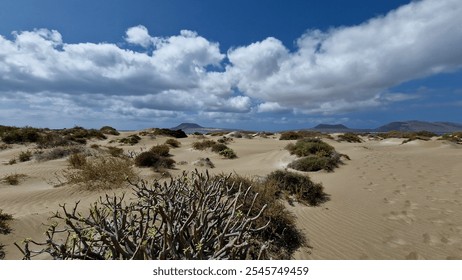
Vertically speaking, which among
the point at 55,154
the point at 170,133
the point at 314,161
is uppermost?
the point at 170,133

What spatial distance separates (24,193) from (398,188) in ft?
39.2

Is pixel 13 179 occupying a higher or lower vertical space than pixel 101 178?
lower

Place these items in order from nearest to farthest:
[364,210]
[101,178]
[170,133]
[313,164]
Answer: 1. [364,210]
2. [101,178]
3. [313,164]
4. [170,133]

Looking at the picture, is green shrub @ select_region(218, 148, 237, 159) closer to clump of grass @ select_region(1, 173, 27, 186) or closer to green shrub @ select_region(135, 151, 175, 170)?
green shrub @ select_region(135, 151, 175, 170)

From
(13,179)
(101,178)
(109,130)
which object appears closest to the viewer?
(101,178)

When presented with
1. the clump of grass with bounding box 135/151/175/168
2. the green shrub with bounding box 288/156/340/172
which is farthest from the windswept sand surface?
the clump of grass with bounding box 135/151/175/168

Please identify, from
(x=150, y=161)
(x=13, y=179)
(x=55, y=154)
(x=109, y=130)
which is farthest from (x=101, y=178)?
(x=109, y=130)

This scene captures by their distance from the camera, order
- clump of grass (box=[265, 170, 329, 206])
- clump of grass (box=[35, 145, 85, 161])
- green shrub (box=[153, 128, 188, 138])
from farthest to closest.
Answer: green shrub (box=[153, 128, 188, 138]) → clump of grass (box=[35, 145, 85, 161]) → clump of grass (box=[265, 170, 329, 206])

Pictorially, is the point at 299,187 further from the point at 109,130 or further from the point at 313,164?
the point at 109,130

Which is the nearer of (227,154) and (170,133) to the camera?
(227,154)

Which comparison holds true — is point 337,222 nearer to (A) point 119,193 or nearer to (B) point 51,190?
(A) point 119,193

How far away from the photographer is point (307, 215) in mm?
6699

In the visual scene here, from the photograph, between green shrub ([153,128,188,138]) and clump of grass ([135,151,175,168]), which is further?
green shrub ([153,128,188,138])
